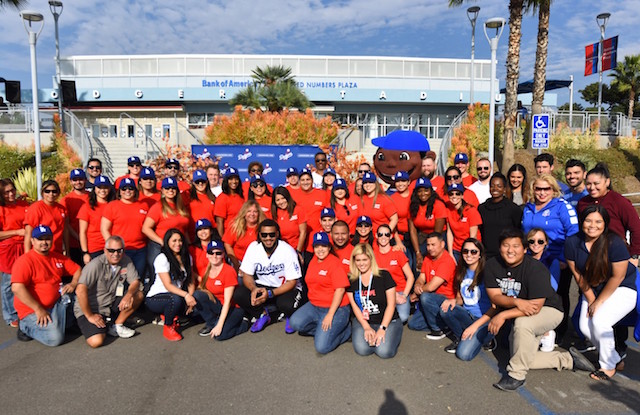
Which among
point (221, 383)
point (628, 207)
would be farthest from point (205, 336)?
point (628, 207)

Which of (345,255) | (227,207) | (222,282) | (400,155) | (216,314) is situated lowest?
(216,314)

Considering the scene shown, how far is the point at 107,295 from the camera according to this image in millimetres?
5223

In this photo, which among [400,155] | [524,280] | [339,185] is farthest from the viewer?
[400,155]

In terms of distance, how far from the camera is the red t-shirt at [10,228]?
5543 millimetres

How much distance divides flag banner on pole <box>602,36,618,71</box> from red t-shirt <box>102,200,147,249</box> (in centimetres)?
2928

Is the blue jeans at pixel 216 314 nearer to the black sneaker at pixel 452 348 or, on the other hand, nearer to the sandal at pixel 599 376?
the black sneaker at pixel 452 348

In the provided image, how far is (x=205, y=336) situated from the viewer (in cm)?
529

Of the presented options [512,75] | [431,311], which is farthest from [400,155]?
[512,75]

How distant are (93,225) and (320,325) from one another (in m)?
3.06

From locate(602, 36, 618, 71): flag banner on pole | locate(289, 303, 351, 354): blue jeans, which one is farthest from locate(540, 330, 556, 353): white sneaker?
locate(602, 36, 618, 71): flag banner on pole

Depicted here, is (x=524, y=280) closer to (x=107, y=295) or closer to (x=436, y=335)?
(x=436, y=335)

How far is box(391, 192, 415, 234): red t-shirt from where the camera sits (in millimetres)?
6129

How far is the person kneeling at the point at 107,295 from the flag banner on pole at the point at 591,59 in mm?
29654

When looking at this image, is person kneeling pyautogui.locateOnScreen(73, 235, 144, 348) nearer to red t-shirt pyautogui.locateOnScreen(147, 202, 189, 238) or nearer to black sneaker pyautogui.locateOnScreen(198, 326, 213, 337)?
red t-shirt pyautogui.locateOnScreen(147, 202, 189, 238)
